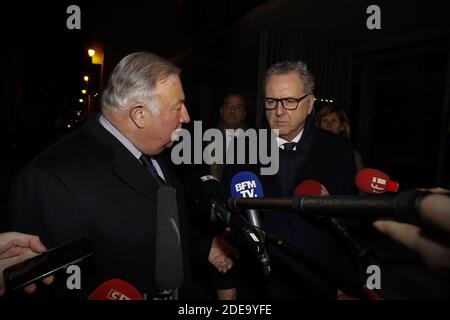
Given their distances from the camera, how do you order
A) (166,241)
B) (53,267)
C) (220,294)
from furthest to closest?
(220,294)
(166,241)
(53,267)

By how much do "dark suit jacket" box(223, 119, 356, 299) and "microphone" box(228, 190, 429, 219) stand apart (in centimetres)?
82

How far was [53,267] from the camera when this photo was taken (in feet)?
2.69

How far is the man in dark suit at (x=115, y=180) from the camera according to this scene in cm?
118

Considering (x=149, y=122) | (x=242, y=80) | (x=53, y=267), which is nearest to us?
(x=53, y=267)

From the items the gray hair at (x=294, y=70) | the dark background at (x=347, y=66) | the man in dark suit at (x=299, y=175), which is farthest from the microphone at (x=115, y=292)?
the dark background at (x=347, y=66)

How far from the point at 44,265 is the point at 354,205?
72 centimetres

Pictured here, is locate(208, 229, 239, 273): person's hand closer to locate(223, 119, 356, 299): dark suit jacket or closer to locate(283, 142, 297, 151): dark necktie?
locate(223, 119, 356, 299): dark suit jacket

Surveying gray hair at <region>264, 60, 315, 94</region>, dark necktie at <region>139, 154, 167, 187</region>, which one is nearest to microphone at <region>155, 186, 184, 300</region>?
dark necktie at <region>139, 154, 167, 187</region>

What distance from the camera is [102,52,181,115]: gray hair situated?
142cm

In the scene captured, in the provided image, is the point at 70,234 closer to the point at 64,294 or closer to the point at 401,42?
the point at 64,294

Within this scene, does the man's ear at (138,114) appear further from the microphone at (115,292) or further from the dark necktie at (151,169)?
the microphone at (115,292)

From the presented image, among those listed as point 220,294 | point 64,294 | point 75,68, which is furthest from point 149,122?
point 75,68

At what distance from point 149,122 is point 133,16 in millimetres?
13472

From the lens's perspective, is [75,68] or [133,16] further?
[75,68]
